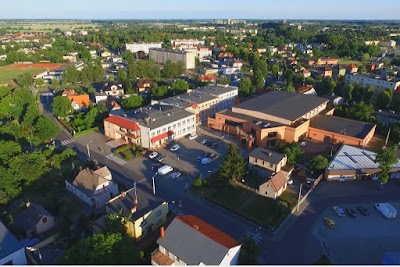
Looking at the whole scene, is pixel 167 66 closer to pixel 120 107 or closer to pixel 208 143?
pixel 120 107

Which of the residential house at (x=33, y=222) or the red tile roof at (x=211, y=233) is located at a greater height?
the red tile roof at (x=211, y=233)

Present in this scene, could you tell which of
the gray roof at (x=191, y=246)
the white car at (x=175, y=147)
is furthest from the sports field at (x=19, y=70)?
the gray roof at (x=191, y=246)

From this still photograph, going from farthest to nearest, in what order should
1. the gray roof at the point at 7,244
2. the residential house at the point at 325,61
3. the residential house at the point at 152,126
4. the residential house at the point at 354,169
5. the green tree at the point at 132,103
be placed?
→ the residential house at the point at 325,61, the green tree at the point at 132,103, the residential house at the point at 152,126, the residential house at the point at 354,169, the gray roof at the point at 7,244

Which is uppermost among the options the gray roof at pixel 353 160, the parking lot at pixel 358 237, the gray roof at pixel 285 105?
the gray roof at pixel 285 105

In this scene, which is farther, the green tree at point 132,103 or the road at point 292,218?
the green tree at point 132,103

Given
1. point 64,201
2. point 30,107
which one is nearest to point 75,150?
point 64,201

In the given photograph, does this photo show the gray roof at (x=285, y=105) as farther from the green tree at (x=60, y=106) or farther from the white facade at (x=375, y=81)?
the green tree at (x=60, y=106)

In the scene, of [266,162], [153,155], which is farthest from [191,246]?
[153,155]
